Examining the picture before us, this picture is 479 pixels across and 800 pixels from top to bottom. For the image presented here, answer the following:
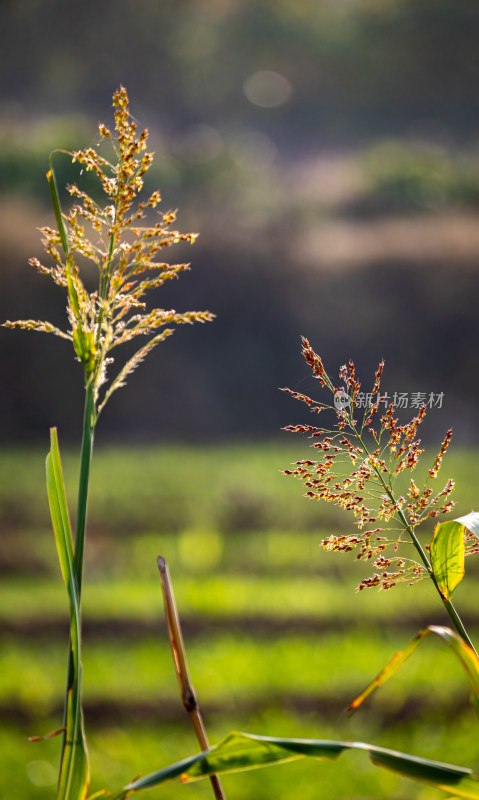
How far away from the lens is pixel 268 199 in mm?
4035

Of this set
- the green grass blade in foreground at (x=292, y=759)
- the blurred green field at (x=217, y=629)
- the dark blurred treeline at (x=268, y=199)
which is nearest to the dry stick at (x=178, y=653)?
the green grass blade in foreground at (x=292, y=759)

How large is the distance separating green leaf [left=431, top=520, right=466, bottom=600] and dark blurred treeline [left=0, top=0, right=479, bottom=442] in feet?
6.78

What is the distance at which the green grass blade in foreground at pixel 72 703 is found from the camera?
0.27 meters

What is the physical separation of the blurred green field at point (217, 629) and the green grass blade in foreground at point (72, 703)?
1.26 meters

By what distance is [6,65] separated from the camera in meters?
3.94

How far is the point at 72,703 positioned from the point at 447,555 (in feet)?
0.56

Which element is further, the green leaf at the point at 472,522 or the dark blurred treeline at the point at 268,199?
the dark blurred treeline at the point at 268,199

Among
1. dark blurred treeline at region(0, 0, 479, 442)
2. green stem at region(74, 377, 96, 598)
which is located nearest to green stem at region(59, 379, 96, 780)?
green stem at region(74, 377, 96, 598)

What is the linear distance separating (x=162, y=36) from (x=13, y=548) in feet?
12.1

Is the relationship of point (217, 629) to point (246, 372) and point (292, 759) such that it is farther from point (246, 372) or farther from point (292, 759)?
point (292, 759)

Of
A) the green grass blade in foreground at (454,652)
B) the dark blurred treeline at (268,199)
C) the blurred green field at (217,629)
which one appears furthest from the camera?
the dark blurred treeline at (268,199)

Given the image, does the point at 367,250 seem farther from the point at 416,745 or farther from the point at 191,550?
the point at 416,745

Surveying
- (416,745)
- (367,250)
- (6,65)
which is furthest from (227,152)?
(416,745)

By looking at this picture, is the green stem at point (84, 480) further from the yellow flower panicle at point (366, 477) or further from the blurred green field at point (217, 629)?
the blurred green field at point (217, 629)
